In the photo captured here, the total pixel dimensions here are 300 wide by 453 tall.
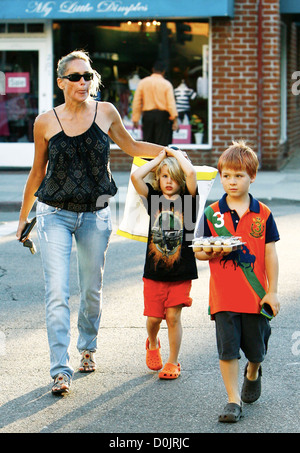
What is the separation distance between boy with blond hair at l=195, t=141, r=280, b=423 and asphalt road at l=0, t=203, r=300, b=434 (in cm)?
30

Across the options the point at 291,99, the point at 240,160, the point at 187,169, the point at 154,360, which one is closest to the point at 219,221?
the point at 240,160

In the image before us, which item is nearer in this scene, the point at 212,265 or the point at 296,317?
the point at 212,265

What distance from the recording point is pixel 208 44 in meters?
16.7

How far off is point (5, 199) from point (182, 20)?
5578 millimetres

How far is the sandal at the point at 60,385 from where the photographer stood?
4965mm

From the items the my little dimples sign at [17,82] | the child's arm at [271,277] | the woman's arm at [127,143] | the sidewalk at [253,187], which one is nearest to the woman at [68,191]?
the woman's arm at [127,143]

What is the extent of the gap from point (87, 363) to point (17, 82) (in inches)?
486

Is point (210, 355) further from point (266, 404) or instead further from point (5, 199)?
point (5, 199)

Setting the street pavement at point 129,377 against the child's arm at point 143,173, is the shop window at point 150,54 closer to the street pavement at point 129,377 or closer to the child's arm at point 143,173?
the street pavement at point 129,377

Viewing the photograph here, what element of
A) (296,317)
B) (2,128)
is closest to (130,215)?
(296,317)

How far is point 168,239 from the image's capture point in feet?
17.4

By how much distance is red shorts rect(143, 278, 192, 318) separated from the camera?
531cm

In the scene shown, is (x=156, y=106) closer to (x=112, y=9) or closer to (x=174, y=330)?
(x=112, y=9)

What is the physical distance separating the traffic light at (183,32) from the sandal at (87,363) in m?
12.0
